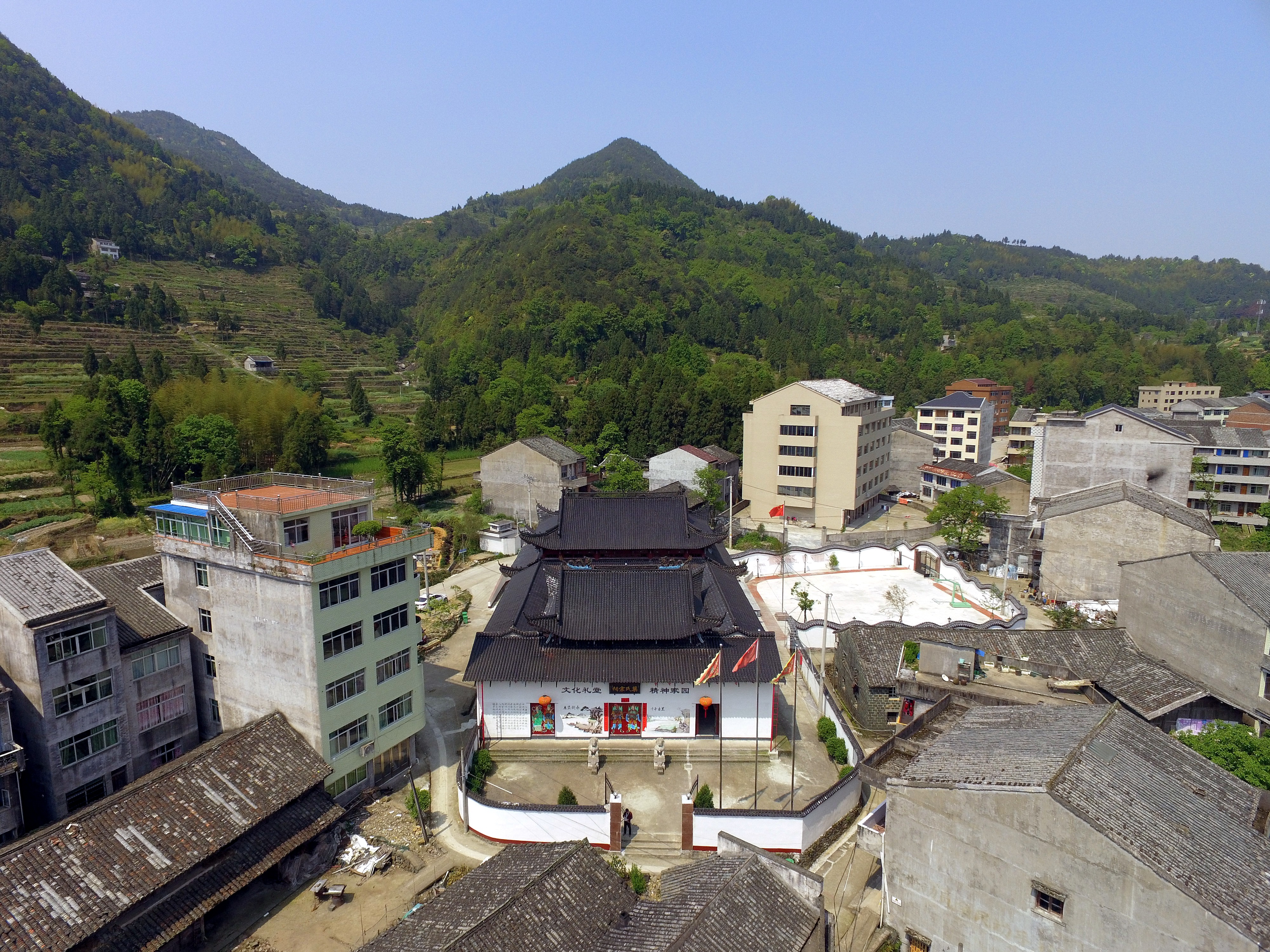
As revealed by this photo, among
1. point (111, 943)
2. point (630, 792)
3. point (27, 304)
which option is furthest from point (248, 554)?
point (27, 304)

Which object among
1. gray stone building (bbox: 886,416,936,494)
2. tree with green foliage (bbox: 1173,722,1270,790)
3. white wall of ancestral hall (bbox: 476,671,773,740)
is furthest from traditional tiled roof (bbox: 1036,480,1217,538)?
gray stone building (bbox: 886,416,936,494)

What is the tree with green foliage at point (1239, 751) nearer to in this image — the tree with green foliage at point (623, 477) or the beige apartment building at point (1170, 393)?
the tree with green foliage at point (623, 477)

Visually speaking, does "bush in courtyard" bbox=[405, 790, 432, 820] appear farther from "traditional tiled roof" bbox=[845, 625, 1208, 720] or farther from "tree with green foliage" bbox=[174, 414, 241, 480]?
"tree with green foliage" bbox=[174, 414, 241, 480]

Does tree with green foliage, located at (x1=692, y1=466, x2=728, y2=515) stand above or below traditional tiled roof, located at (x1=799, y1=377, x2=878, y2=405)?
below

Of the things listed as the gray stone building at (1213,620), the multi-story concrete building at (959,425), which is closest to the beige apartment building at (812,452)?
the multi-story concrete building at (959,425)

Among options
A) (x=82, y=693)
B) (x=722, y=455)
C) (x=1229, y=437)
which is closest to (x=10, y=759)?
(x=82, y=693)

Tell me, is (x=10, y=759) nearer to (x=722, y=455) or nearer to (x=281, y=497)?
(x=281, y=497)

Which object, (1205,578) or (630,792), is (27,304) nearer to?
(630,792)
